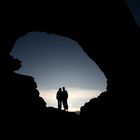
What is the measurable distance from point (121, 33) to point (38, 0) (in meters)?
8.29

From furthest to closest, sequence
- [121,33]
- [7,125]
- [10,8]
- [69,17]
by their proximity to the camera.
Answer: [121,33]
[69,17]
[10,8]
[7,125]

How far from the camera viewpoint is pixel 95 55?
77.5ft

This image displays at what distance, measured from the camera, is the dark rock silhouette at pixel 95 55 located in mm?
17750

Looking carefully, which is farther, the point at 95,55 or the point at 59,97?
the point at 59,97

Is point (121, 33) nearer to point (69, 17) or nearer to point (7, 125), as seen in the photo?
point (69, 17)

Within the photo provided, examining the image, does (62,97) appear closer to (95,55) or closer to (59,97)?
(59,97)

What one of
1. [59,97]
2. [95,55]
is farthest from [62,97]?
[95,55]

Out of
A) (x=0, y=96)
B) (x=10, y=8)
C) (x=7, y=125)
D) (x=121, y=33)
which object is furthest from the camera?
(x=121, y=33)

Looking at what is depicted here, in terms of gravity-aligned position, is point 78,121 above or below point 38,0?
below

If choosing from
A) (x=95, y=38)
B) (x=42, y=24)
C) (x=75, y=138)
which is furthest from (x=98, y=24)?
(x=75, y=138)

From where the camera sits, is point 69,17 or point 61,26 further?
point 61,26

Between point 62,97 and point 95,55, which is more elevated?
point 95,55

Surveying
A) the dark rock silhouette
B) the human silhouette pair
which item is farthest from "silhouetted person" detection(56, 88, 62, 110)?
the dark rock silhouette

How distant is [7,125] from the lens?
48.0 ft
